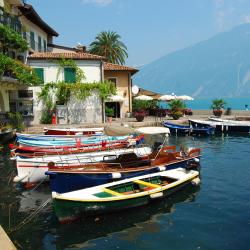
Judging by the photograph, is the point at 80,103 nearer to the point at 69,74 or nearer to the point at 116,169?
the point at 69,74

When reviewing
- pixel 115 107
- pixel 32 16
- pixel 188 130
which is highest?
pixel 32 16

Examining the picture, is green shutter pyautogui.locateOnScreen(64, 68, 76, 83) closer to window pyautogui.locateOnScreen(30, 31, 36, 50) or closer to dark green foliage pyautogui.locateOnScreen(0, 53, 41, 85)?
dark green foliage pyautogui.locateOnScreen(0, 53, 41, 85)

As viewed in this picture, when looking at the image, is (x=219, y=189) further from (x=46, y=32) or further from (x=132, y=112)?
(x=46, y=32)

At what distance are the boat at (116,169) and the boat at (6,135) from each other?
43.3 ft

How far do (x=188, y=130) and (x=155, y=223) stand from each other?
2464cm

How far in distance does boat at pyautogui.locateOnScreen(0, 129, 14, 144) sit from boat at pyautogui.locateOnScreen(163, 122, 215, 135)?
16.0 meters

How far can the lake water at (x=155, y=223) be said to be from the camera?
35.8ft

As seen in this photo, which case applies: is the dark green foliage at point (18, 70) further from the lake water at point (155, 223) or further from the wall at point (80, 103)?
the lake water at point (155, 223)

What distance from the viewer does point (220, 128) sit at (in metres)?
38.5

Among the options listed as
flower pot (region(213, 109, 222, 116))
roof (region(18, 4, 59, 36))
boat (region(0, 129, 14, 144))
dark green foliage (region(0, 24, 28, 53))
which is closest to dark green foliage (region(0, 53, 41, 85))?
dark green foliage (region(0, 24, 28, 53))

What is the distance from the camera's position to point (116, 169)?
15523 mm

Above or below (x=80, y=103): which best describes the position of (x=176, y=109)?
below

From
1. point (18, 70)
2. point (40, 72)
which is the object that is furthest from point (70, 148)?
point (40, 72)

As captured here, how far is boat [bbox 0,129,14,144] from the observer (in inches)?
1084
